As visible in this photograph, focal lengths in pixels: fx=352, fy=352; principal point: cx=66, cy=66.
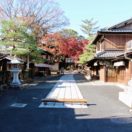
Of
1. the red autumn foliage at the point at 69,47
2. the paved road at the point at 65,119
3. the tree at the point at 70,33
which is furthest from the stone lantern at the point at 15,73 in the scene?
the tree at the point at 70,33

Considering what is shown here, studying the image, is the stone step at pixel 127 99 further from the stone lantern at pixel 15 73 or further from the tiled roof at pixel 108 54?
the tiled roof at pixel 108 54

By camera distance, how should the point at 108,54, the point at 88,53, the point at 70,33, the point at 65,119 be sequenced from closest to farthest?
the point at 65,119 < the point at 108,54 < the point at 88,53 < the point at 70,33

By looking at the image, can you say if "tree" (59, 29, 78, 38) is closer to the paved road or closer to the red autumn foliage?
the red autumn foliage

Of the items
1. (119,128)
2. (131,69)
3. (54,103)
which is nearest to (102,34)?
(131,69)

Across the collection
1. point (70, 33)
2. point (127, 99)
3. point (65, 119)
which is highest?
point (70, 33)

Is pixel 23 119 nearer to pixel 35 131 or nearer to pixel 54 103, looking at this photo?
pixel 35 131

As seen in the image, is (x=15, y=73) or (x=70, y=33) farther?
(x=70, y=33)

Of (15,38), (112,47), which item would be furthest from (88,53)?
(15,38)

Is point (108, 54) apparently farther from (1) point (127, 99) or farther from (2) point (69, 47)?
(2) point (69, 47)

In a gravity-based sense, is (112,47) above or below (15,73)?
above

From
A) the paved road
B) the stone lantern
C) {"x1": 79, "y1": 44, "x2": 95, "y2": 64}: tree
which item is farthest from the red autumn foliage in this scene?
the paved road

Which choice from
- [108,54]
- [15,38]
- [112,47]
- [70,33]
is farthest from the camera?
[70,33]

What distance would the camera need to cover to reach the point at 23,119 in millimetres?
11977

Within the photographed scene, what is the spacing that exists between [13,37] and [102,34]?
10.2 meters
